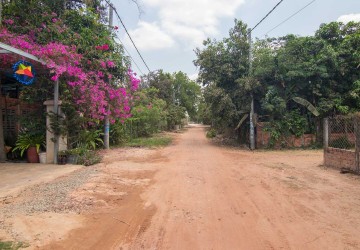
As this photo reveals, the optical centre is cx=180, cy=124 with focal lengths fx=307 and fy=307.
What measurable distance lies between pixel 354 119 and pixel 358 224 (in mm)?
5388

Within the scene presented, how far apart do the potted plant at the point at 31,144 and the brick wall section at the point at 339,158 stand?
1028 centimetres

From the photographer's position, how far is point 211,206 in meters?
5.92

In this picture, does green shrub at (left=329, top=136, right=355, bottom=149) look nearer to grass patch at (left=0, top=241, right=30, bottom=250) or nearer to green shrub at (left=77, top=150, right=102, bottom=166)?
green shrub at (left=77, top=150, right=102, bottom=166)

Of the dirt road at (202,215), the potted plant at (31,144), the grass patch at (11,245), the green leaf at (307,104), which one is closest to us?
the grass patch at (11,245)

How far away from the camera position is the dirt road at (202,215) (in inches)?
168

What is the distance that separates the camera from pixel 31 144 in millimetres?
10977

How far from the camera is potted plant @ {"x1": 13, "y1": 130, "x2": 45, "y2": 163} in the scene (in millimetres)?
10922

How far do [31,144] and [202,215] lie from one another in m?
8.05

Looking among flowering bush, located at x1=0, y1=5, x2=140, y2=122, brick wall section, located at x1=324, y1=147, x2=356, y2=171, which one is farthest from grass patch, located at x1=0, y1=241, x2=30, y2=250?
brick wall section, located at x1=324, y1=147, x2=356, y2=171

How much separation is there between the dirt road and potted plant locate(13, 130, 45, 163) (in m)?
3.28

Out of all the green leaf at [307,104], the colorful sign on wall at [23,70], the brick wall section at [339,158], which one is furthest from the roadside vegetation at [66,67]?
the green leaf at [307,104]

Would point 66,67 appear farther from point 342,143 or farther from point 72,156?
point 342,143

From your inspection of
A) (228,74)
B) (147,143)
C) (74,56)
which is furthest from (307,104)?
(74,56)

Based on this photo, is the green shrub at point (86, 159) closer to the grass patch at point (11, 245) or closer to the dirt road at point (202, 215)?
the dirt road at point (202, 215)
